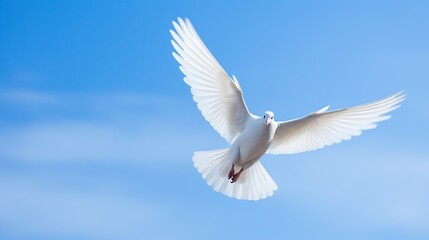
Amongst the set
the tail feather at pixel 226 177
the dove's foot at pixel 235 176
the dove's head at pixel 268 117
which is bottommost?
the dove's foot at pixel 235 176

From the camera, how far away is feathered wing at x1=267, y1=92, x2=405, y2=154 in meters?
Answer: 22.4

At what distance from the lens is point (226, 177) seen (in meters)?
22.7

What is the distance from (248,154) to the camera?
21.5 m

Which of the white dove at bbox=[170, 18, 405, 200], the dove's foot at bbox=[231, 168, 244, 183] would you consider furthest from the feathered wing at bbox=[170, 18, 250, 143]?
the dove's foot at bbox=[231, 168, 244, 183]

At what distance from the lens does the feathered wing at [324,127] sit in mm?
22406

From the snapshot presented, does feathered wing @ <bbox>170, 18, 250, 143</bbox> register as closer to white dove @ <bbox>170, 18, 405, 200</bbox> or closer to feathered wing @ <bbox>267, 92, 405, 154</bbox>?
white dove @ <bbox>170, 18, 405, 200</bbox>

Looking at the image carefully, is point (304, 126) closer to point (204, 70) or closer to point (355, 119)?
point (355, 119)

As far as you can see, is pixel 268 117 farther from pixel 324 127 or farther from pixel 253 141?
pixel 324 127

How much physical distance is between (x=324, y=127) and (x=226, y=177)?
2.51m

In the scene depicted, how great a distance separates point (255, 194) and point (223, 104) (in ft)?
7.48

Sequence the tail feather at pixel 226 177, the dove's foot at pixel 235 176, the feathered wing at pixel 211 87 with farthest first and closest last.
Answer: the tail feather at pixel 226 177 < the dove's foot at pixel 235 176 < the feathered wing at pixel 211 87

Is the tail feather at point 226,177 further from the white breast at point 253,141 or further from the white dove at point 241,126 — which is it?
the white breast at point 253,141

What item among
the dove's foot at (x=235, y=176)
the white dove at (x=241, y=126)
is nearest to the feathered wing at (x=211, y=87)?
the white dove at (x=241, y=126)

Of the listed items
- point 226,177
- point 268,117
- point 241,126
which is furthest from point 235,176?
point 268,117
